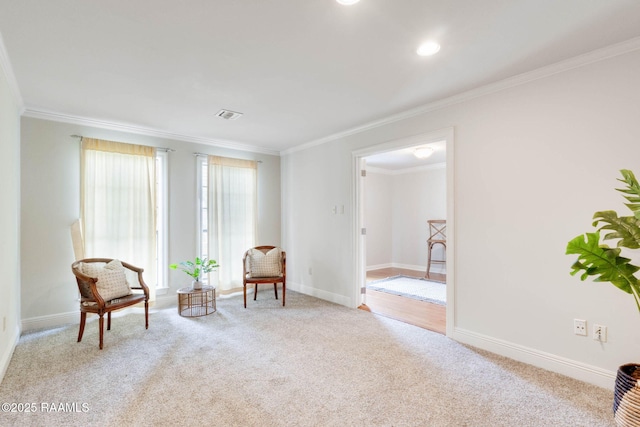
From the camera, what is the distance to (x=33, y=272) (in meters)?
3.44

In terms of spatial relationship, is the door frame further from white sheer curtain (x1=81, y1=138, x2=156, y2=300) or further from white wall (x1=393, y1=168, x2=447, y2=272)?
white wall (x1=393, y1=168, x2=447, y2=272)

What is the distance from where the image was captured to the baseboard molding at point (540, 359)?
2.27 meters

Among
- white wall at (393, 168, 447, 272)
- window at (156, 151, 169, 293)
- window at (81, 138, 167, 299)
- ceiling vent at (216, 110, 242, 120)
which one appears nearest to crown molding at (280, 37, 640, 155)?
ceiling vent at (216, 110, 242, 120)

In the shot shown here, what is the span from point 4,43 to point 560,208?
423 cm

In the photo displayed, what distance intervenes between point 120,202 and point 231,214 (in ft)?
4.92

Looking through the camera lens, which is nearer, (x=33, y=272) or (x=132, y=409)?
(x=132, y=409)

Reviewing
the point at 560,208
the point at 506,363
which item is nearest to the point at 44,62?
the point at 560,208

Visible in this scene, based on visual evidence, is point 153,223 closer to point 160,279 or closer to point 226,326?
point 160,279

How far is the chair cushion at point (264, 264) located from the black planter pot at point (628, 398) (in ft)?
11.5

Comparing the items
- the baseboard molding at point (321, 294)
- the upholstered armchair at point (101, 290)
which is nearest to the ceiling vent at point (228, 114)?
the upholstered armchair at point (101, 290)

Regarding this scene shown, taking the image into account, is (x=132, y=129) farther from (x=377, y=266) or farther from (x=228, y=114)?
(x=377, y=266)

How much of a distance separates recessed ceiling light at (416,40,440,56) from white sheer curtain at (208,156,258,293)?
3.42m

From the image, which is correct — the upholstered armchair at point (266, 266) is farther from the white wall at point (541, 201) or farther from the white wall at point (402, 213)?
the white wall at point (402, 213)

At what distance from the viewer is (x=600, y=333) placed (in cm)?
228
